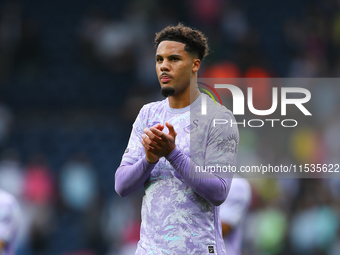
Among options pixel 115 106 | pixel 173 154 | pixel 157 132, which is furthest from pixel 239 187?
pixel 115 106

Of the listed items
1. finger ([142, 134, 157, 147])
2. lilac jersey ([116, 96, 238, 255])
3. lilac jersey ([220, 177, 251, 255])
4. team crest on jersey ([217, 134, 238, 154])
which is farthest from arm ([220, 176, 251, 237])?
finger ([142, 134, 157, 147])

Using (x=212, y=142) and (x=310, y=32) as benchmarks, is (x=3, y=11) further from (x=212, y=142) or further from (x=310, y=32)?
(x=212, y=142)

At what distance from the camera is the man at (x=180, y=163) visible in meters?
2.64

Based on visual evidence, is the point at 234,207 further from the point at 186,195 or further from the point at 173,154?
the point at 173,154

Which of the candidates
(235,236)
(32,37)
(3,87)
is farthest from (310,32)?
(235,236)

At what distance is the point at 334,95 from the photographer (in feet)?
31.0

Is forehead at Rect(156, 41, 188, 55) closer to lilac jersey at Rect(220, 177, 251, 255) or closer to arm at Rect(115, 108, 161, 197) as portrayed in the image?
arm at Rect(115, 108, 161, 197)

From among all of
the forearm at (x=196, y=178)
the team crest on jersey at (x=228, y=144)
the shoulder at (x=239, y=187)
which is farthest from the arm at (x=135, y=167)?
the shoulder at (x=239, y=187)

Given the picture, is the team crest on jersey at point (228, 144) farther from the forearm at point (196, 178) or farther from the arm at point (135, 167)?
the arm at point (135, 167)

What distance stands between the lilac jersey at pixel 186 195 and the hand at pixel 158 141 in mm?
53

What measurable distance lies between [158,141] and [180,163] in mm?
173

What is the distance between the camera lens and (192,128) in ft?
9.50

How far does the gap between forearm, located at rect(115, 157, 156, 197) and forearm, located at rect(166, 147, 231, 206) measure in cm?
17

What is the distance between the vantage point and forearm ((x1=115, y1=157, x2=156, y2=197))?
8.97 feet
